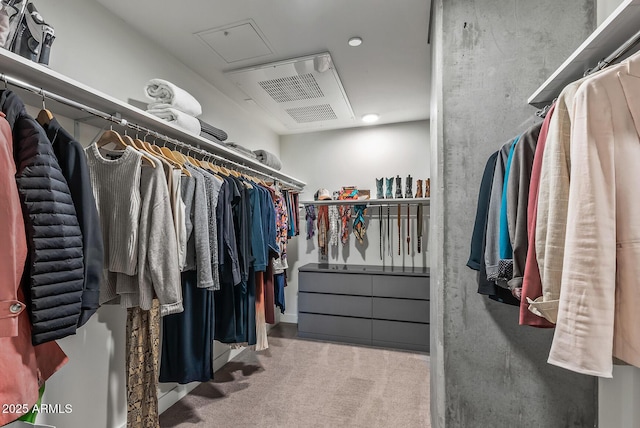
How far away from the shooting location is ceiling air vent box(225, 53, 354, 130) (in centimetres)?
217

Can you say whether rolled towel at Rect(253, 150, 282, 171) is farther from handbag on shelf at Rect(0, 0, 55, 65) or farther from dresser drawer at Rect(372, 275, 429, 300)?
handbag on shelf at Rect(0, 0, 55, 65)

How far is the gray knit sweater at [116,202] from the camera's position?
1.24m

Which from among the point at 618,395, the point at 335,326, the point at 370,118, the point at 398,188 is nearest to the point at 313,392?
the point at 335,326

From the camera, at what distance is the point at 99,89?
1.60 m

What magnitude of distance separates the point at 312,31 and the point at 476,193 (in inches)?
55.7

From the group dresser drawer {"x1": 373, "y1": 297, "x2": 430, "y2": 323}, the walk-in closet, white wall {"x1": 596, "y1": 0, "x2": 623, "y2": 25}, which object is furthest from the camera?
dresser drawer {"x1": 373, "y1": 297, "x2": 430, "y2": 323}

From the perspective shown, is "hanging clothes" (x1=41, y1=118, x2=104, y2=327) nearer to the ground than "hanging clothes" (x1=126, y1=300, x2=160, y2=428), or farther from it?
farther from it

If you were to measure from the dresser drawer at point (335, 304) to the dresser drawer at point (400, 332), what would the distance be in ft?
0.59

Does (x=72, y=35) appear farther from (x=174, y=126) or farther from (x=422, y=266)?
(x=422, y=266)

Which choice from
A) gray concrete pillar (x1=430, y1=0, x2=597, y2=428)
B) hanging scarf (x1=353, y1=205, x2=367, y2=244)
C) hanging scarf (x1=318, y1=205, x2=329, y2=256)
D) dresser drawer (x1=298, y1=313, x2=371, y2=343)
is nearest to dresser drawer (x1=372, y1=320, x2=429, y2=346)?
dresser drawer (x1=298, y1=313, x2=371, y2=343)

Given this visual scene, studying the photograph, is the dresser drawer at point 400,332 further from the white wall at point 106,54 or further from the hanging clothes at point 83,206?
the white wall at point 106,54

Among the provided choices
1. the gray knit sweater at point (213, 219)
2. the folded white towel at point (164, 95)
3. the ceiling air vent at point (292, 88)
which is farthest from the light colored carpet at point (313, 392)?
the ceiling air vent at point (292, 88)

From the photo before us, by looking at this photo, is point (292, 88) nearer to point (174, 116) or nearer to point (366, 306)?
point (174, 116)

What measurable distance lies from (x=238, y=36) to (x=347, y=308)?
2694 millimetres
